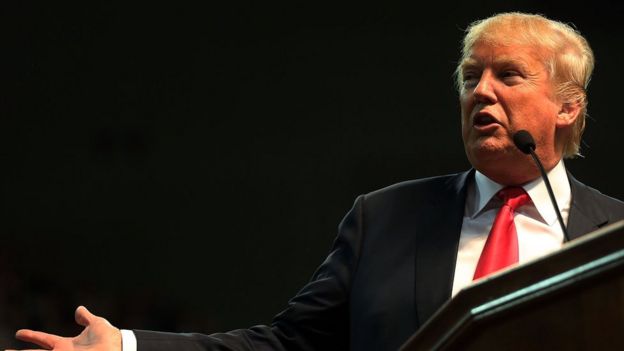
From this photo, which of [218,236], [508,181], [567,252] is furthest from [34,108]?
[567,252]

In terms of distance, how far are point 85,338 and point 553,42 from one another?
1.03 m

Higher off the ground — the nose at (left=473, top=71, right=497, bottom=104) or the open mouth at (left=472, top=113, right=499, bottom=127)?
the nose at (left=473, top=71, right=497, bottom=104)

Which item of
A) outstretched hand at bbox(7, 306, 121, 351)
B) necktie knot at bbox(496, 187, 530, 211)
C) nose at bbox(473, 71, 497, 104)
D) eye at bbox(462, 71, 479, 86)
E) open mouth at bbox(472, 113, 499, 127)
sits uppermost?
eye at bbox(462, 71, 479, 86)

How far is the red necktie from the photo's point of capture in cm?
219

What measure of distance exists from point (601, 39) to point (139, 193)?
1536mm

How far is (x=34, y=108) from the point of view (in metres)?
4.00

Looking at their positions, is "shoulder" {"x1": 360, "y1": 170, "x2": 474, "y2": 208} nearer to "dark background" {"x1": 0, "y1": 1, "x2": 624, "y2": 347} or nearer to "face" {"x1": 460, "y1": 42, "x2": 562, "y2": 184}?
"face" {"x1": 460, "y1": 42, "x2": 562, "y2": 184}

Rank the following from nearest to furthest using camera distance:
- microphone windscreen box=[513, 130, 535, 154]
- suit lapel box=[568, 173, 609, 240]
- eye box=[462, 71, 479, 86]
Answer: microphone windscreen box=[513, 130, 535, 154] → suit lapel box=[568, 173, 609, 240] → eye box=[462, 71, 479, 86]

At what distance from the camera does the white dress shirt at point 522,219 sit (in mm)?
2246

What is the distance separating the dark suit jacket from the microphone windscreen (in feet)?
0.65

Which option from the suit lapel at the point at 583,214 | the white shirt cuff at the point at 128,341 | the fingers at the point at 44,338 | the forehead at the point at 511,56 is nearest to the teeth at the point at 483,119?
the forehead at the point at 511,56

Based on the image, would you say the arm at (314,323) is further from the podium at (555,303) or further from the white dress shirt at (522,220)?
the podium at (555,303)

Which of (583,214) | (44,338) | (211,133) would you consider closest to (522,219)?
(583,214)

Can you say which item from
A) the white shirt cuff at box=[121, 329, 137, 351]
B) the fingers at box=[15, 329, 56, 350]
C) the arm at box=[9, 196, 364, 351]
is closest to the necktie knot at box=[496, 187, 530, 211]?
the arm at box=[9, 196, 364, 351]
